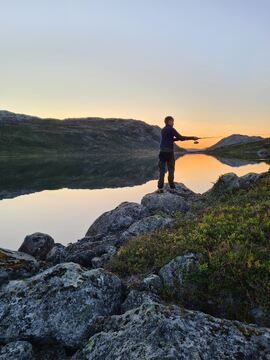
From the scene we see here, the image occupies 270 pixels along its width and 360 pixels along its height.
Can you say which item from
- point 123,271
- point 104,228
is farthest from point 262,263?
point 104,228

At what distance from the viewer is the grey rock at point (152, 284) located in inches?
470

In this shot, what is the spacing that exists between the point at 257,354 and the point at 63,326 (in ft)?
14.9

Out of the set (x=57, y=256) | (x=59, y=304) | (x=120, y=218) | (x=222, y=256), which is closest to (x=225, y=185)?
(x=120, y=218)

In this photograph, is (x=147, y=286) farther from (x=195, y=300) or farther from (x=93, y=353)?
(x=93, y=353)

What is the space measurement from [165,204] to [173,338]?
54.7ft

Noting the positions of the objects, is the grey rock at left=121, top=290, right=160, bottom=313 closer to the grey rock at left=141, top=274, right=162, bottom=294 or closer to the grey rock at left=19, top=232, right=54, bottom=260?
the grey rock at left=141, top=274, right=162, bottom=294

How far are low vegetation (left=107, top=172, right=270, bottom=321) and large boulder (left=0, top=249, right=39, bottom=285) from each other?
323 cm

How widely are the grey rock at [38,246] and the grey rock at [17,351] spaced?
42.2ft

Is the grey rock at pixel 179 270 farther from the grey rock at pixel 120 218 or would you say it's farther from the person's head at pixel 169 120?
the person's head at pixel 169 120

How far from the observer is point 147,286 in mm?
11945

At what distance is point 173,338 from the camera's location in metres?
8.41

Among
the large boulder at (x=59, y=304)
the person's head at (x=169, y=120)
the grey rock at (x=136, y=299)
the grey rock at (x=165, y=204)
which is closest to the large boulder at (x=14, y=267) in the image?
the large boulder at (x=59, y=304)

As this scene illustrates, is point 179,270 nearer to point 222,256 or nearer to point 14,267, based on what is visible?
point 222,256

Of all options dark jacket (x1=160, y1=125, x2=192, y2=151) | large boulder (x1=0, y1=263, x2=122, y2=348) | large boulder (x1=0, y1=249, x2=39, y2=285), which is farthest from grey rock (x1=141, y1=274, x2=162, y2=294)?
dark jacket (x1=160, y1=125, x2=192, y2=151)
